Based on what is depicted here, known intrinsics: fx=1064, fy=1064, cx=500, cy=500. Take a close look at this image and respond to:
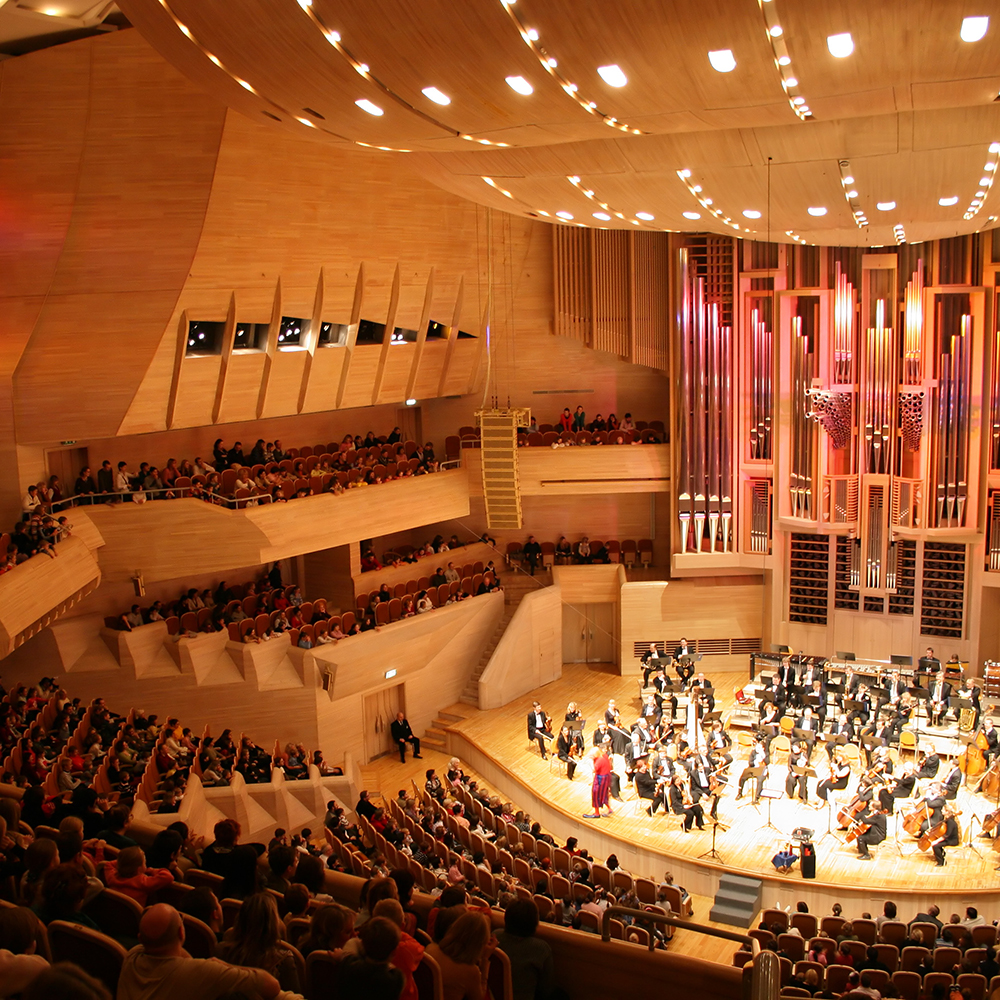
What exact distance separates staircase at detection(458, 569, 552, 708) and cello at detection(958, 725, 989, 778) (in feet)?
23.8

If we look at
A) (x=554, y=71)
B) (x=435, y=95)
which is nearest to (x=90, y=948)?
(x=554, y=71)

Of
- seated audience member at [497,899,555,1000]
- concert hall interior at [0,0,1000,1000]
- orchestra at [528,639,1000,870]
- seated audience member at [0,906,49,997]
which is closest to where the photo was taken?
seated audience member at [0,906,49,997]

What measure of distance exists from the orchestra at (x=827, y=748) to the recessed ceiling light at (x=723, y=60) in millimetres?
8086

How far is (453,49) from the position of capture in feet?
19.2

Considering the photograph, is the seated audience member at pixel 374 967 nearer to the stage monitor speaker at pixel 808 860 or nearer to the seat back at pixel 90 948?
the seat back at pixel 90 948

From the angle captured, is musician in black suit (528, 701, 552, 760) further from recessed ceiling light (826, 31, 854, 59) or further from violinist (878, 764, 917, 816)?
recessed ceiling light (826, 31, 854, 59)

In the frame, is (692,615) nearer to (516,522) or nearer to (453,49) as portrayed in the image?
(516,522)

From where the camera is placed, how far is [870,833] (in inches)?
452

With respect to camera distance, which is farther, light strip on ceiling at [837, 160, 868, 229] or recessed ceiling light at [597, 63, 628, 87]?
light strip on ceiling at [837, 160, 868, 229]

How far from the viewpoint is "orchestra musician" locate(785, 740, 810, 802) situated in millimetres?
12328

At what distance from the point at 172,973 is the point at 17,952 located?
1.57ft

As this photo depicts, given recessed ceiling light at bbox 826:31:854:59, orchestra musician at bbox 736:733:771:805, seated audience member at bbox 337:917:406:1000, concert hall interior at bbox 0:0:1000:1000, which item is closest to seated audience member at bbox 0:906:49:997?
concert hall interior at bbox 0:0:1000:1000

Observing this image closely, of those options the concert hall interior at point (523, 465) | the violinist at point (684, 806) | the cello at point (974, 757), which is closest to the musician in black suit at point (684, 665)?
the concert hall interior at point (523, 465)

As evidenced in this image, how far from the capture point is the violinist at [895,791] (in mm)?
11523
